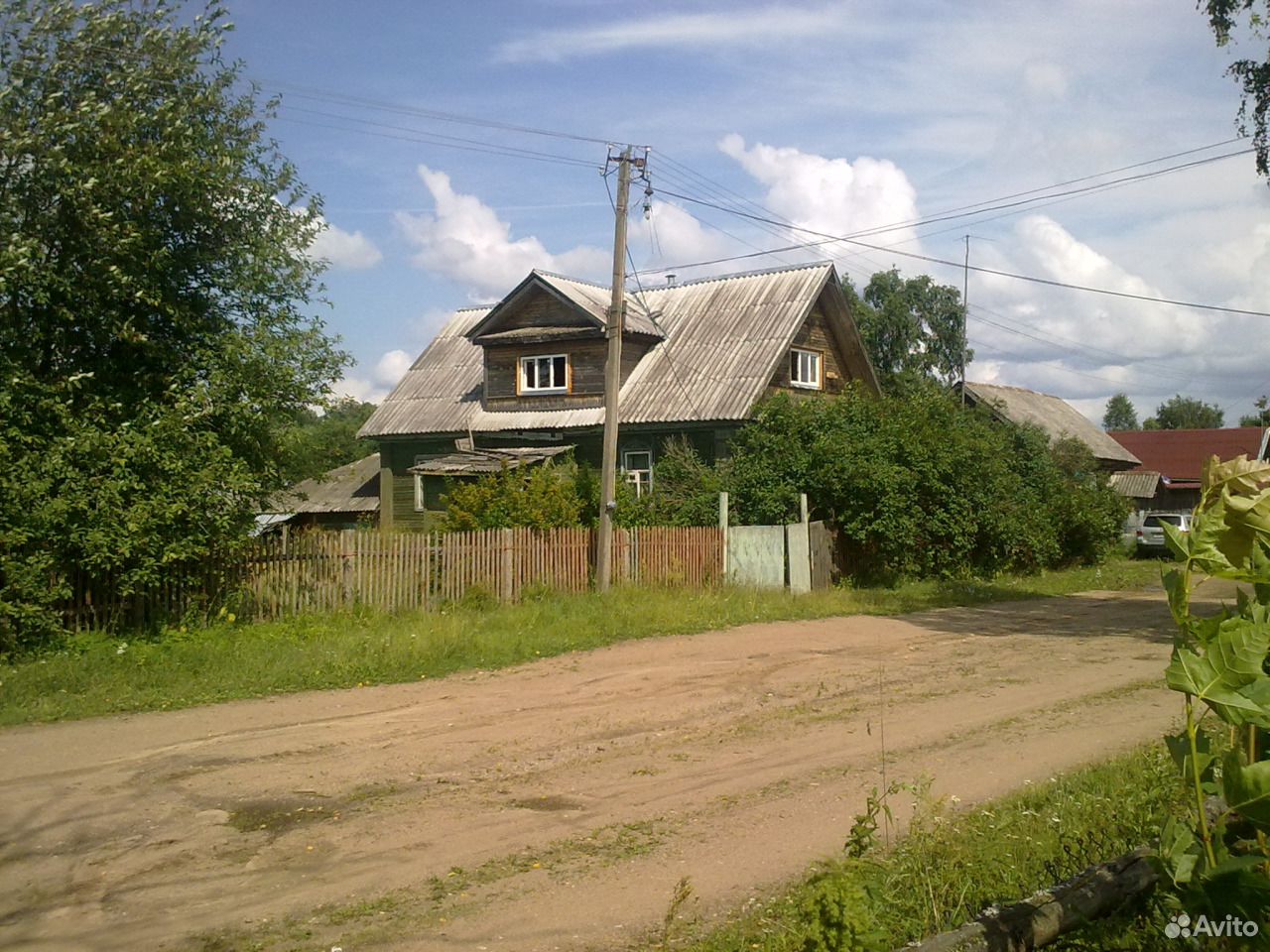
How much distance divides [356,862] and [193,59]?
502 inches

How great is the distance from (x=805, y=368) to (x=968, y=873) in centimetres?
2625

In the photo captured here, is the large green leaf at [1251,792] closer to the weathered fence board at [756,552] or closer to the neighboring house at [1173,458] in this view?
the weathered fence board at [756,552]

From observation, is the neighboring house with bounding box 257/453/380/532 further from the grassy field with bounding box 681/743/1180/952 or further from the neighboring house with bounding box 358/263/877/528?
the grassy field with bounding box 681/743/1180/952

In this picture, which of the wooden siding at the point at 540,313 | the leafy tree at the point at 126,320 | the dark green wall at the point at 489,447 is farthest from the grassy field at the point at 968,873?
the wooden siding at the point at 540,313

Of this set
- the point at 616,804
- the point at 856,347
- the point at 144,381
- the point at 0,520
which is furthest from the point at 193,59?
the point at 856,347

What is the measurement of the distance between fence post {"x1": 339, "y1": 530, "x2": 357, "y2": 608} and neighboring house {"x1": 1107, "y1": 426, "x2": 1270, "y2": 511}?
43.1 metres

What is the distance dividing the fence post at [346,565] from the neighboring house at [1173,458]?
43.1 m

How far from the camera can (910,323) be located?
51.3m

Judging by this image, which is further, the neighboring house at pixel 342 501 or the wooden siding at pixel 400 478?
the neighboring house at pixel 342 501

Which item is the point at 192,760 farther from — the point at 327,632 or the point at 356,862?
the point at 327,632

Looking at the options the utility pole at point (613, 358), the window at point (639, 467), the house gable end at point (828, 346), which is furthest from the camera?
the house gable end at point (828, 346)

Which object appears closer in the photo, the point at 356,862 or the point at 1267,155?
the point at 356,862

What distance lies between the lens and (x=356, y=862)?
634 centimetres

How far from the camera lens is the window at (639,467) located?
97.0 feet
